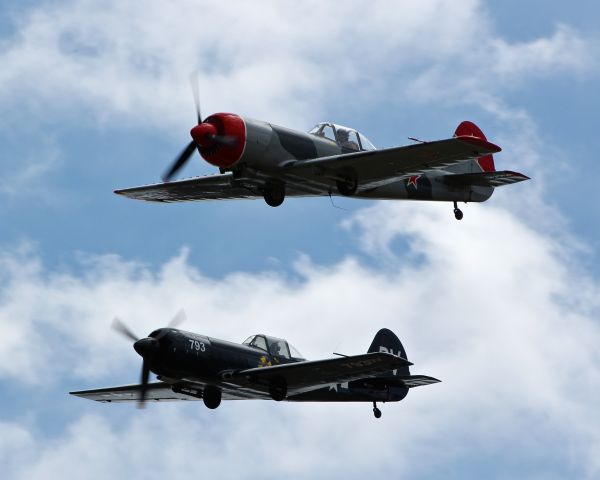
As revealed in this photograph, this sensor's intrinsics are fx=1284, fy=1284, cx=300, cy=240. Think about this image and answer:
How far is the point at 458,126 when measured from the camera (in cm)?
3866

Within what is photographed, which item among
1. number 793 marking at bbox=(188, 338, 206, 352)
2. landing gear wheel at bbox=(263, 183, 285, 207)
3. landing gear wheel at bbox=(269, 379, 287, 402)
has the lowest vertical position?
landing gear wheel at bbox=(269, 379, 287, 402)

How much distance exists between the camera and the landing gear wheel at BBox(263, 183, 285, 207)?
1194 inches

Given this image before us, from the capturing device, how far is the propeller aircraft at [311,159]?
95.0ft

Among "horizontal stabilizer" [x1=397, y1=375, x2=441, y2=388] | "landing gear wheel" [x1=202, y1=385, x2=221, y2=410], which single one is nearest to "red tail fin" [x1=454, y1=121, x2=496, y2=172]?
"horizontal stabilizer" [x1=397, y1=375, x2=441, y2=388]

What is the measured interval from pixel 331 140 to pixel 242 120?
291cm

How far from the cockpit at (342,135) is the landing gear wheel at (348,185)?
1.24m

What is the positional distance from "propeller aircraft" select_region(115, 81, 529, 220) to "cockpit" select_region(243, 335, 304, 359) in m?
4.66

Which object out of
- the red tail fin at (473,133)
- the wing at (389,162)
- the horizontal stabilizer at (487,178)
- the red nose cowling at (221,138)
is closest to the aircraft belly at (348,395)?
the horizontal stabilizer at (487,178)

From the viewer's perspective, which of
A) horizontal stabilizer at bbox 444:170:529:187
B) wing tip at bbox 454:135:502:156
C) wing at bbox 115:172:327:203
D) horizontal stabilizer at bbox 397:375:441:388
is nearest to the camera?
wing tip at bbox 454:135:502:156

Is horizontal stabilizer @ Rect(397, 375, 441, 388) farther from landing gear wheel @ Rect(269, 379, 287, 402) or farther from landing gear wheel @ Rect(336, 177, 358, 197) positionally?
landing gear wheel @ Rect(336, 177, 358, 197)

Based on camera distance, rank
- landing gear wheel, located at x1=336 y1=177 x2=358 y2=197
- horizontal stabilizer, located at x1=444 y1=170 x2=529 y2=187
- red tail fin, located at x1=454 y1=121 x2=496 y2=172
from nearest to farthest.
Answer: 1. landing gear wheel, located at x1=336 y1=177 x2=358 y2=197
2. horizontal stabilizer, located at x1=444 y1=170 x2=529 y2=187
3. red tail fin, located at x1=454 y1=121 x2=496 y2=172

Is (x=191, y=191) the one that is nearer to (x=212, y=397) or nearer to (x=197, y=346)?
(x=197, y=346)

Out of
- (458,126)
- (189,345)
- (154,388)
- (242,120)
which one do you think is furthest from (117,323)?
(458,126)

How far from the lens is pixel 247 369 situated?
112ft
